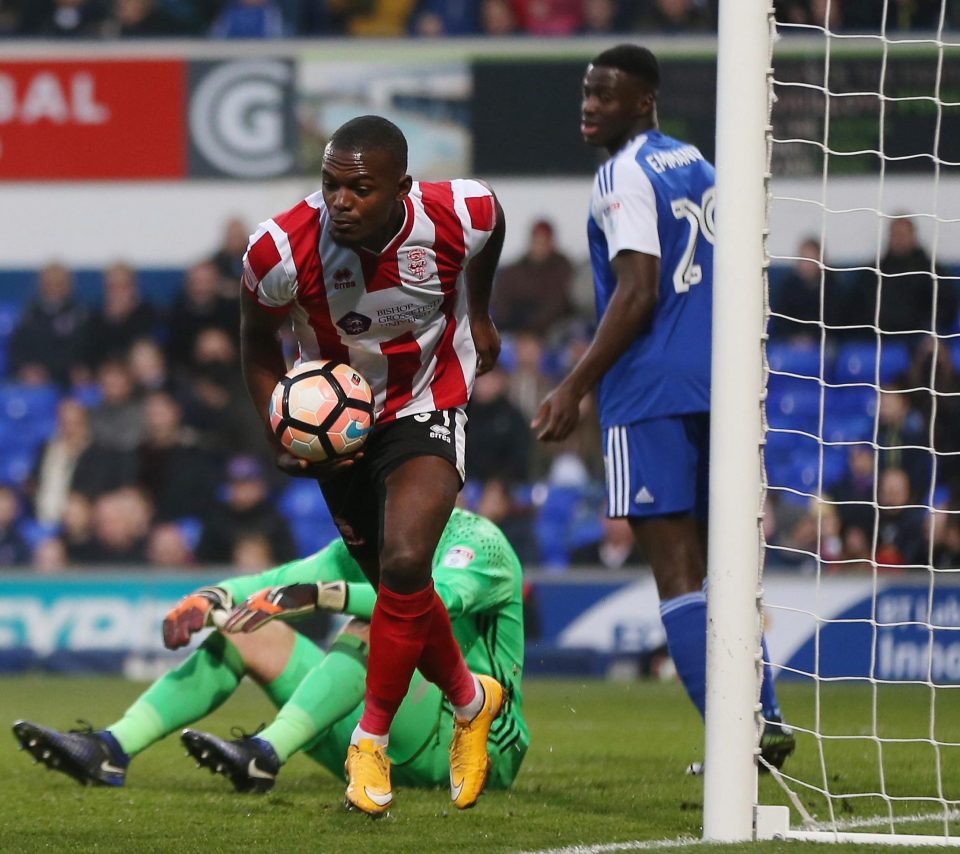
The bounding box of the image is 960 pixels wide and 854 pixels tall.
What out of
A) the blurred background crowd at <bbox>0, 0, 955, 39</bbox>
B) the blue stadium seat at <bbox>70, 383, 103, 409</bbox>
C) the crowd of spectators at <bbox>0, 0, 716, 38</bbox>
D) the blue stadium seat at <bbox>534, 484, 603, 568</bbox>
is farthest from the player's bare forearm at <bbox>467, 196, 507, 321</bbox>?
the crowd of spectators at <bbox>0, 0, 716, 38</bbox>

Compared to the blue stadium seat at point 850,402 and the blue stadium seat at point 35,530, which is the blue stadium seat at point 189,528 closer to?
the blue stadium seat at point 35,530

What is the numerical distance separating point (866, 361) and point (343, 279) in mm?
8275

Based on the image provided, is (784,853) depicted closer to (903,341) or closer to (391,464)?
(391,464)

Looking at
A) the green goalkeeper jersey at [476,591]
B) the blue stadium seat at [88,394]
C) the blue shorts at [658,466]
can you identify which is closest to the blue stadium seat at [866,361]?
the blue stadium seat at [88,394]

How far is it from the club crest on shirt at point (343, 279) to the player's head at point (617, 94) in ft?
4.83

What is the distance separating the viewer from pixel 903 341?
11.2 m

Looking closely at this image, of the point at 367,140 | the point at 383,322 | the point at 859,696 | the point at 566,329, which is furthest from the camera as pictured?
the point at 566,329

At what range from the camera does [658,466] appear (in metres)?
5.07

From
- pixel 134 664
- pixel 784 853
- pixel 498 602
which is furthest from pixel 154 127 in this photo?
pixel 784 853

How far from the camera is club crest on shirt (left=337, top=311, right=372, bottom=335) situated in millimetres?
4250

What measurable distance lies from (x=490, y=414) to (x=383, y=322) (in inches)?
281

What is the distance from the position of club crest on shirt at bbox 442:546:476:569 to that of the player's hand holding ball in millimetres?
568

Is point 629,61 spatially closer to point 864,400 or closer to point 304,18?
point 864,400

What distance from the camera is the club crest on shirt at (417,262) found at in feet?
13.8
